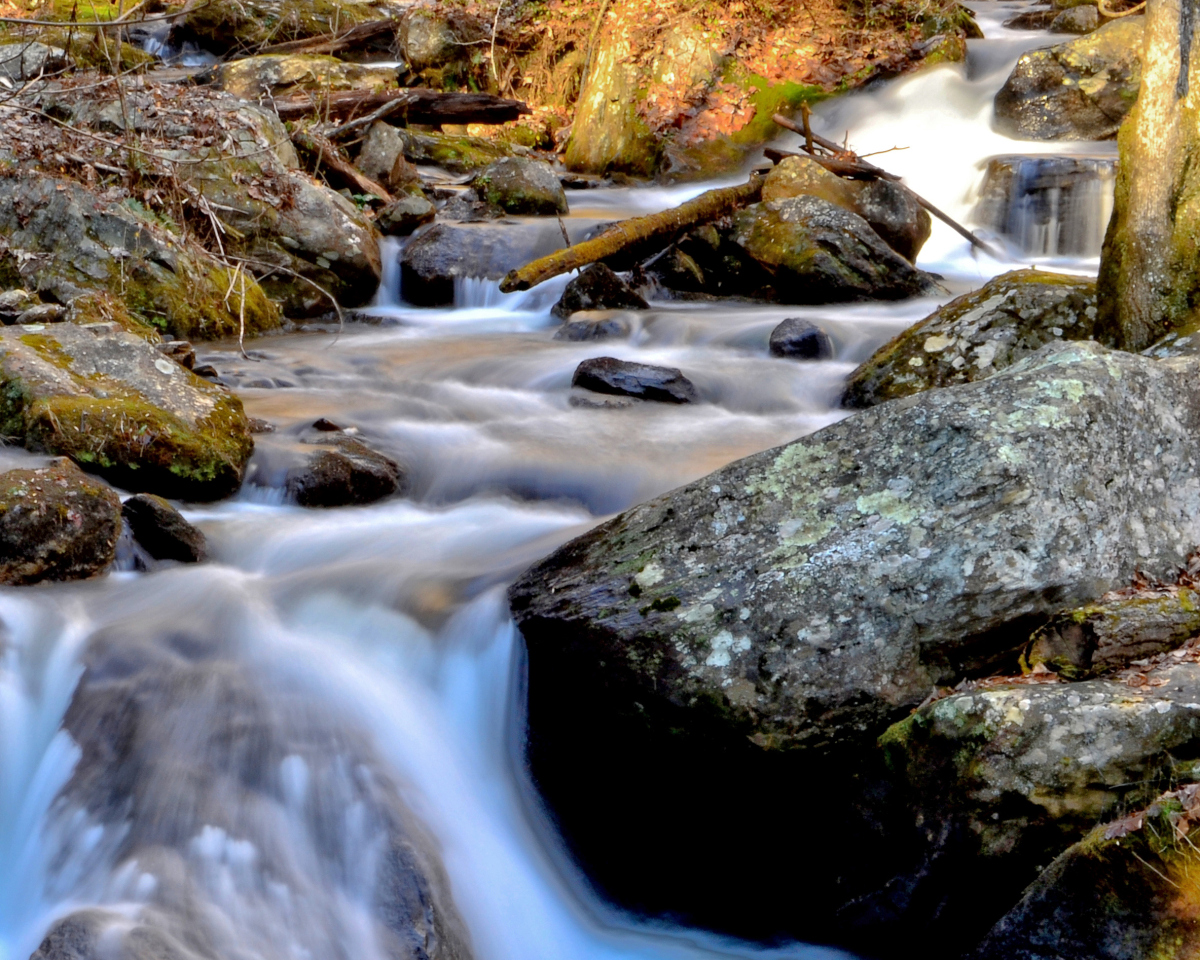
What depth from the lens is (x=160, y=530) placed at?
4.79 m

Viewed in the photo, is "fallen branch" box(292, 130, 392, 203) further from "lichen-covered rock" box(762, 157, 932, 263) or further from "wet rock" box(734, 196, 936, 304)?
"wet rock" box(734, 196, 936, 304)

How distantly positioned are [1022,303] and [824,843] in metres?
4.44

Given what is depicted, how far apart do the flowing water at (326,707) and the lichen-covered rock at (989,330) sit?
2.55ft

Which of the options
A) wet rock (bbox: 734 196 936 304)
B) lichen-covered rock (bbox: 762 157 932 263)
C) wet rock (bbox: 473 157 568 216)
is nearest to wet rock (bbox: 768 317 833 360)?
wet rock (bbox: 734 196 936 304)

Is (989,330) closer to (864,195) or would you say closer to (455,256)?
(864,195)

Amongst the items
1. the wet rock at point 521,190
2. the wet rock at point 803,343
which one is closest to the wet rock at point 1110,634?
the wet rock at point 803,343

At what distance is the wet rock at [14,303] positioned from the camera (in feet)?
22.2

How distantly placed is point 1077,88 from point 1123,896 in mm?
14321

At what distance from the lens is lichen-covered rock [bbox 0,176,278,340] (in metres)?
7.82

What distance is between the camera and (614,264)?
1030 cm

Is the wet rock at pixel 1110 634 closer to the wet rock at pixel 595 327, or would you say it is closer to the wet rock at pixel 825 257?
the wet rock at pixel 595 327

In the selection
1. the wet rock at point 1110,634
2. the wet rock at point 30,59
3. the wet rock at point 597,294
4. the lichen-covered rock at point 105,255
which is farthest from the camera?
the wet rock at point 30,59

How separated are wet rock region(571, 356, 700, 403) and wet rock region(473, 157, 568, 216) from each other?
5015mm

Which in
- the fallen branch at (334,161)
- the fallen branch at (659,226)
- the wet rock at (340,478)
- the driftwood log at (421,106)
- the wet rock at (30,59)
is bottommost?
the wet rock at (340,478)
